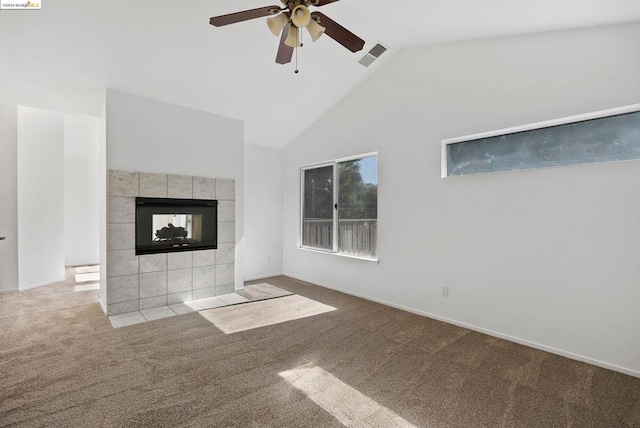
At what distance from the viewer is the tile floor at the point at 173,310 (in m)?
3.52

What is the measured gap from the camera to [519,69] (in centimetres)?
304

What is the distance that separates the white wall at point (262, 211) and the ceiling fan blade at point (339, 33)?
346 cm

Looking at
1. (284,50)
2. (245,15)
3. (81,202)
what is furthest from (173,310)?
(81,202)

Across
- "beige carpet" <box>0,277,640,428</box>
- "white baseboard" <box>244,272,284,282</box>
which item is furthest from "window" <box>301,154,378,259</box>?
"beige carpet" <box>0,277,640,428</box>

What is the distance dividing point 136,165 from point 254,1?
238 cm

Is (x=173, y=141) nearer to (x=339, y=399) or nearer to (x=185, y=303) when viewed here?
(x=185, y=303)

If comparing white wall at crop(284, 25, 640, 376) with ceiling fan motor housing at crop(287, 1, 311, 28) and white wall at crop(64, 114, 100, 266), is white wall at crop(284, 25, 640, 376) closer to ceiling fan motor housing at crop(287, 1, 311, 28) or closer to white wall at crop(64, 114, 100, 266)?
ceiling fan motor housing at crop(287, 1, 311, 28)

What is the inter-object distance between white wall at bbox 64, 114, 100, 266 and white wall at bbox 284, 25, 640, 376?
6.77m

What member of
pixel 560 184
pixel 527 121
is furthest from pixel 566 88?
Result: pixel 560 184

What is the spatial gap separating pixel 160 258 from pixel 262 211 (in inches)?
82.8

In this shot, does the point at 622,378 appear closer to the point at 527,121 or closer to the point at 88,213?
the point at 527,121

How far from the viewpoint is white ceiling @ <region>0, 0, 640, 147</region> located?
2648mm

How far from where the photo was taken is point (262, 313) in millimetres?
3830

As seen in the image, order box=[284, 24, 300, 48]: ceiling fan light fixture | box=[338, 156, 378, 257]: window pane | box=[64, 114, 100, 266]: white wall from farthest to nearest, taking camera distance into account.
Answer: box=[64, 114, 100, 266]: white wall
box=[338, 156, 378, 257]: window pane
box=[284, 24, 300, 48]: ceiling fan light fixture
